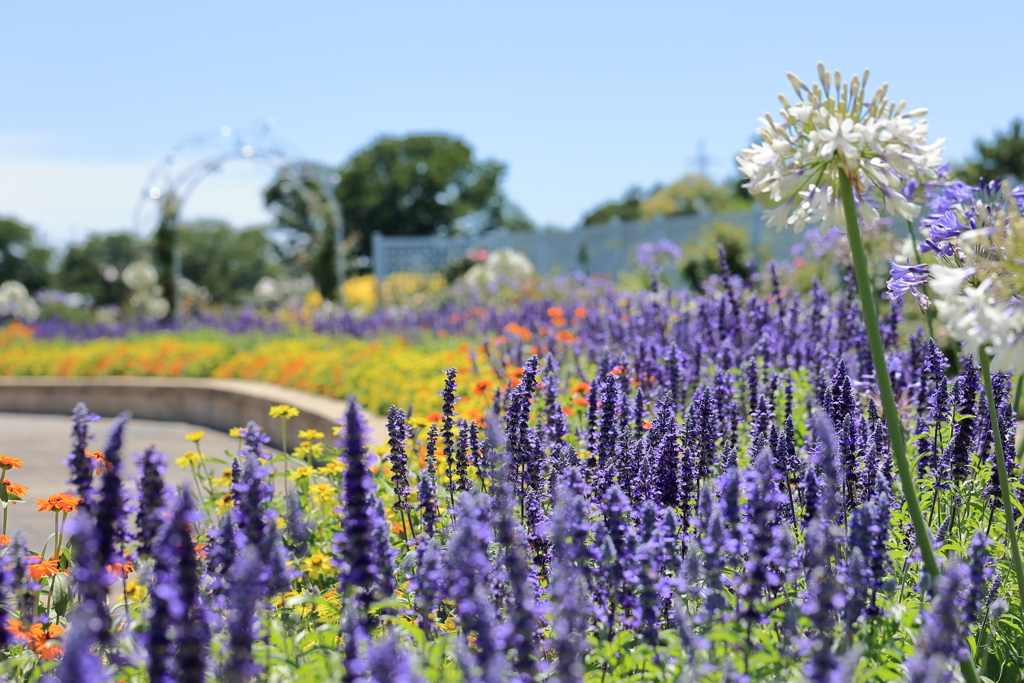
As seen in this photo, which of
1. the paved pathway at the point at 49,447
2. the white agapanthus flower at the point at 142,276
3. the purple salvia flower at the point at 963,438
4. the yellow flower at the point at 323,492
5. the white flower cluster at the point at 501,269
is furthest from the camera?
the white agapanthus flower at the point at 142,276

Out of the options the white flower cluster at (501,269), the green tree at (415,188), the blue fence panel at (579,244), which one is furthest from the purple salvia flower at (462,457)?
the green tree at (415,188)

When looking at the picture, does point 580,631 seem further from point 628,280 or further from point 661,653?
point 628,280

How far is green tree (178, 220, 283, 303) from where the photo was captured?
60031 millimetres

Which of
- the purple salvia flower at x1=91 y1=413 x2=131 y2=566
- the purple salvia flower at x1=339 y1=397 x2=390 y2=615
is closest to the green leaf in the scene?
the purple salvia flower at x1=91 y1=413 x2=131 y2=566

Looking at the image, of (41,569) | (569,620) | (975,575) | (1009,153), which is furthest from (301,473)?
(1009,153)

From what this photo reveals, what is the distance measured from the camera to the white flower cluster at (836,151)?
6.27 ft

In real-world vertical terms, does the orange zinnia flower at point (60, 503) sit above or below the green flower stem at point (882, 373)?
below

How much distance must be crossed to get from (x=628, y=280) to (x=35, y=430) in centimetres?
976

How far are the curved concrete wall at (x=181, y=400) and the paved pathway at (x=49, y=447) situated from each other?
0.19 meters

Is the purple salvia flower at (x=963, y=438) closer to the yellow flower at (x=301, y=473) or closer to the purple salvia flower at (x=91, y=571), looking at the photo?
the purple salvia flower at (x=91, y=571)

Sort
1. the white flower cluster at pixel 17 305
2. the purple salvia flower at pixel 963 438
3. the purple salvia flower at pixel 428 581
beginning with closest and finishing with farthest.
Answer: the purple salvia flower at pixel 428 581 < the purple salvia flower at pixel 963 438 < the white flower cluster at pixel 17 305

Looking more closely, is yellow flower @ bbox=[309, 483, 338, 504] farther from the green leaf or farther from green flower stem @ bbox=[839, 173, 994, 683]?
green flower stem @ bbox=[839, 173, 994, 683]

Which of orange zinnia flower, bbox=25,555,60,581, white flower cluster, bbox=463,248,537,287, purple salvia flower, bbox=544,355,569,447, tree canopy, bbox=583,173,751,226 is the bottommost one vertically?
orange zinnia flower, bbox=25,555,60,581

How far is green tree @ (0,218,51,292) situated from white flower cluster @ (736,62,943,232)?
65918 millimetres
